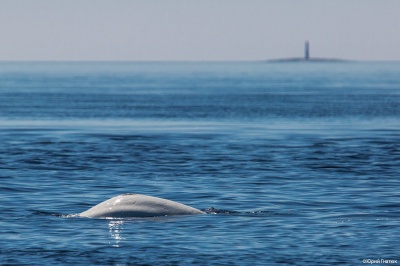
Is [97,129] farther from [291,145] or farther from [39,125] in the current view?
[291,145]

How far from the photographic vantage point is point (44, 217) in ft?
93.5

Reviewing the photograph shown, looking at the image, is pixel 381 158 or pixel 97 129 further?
pixel 97 129

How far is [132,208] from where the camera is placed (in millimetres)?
27891

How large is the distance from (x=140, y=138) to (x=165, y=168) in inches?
749

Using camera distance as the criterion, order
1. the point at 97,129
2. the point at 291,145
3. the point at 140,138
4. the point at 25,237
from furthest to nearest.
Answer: the point at 97,129 < the point at 140,138 < the point at 291,145 < the point at 25,237

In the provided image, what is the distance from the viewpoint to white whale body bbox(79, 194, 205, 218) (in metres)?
27.9

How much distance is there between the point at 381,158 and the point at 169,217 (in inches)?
832

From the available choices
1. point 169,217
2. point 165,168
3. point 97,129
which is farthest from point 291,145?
point 169,217

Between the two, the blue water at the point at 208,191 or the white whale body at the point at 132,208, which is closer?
the blue water at the point at 208,191

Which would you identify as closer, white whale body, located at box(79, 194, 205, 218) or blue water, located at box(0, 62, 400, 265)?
blue water, located at box(0, 62, 400, 265)

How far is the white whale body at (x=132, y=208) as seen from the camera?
27.9 metres

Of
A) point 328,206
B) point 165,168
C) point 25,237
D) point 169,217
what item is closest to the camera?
point 25,237

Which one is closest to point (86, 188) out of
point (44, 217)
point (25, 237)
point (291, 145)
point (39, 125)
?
point (44, 217)

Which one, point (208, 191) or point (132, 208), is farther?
point (208, 191)
